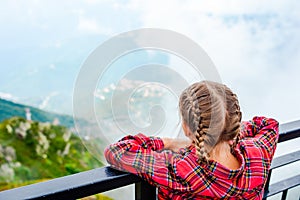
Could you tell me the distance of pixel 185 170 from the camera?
0.63m

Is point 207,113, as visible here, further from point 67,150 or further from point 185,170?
point 67,150

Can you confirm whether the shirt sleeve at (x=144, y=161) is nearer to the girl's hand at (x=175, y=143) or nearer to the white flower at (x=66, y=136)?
the girl's hand at (x=175, y=143)

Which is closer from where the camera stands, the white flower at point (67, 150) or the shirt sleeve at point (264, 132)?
the shirt sleeve at point (264, 132)

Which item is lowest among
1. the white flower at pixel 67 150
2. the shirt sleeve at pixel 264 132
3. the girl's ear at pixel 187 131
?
the white flower at pixel 67 150

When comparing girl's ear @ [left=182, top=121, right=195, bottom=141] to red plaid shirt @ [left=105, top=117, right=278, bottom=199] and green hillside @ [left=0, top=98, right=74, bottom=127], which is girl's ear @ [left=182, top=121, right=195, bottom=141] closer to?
red plaid shirt @ [left=105, top=117, right=278, bottom=199]

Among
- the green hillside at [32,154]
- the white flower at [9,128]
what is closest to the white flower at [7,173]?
the green hillside at [32,154]

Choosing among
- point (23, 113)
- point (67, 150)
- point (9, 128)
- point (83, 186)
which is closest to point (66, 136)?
point (67, 150)

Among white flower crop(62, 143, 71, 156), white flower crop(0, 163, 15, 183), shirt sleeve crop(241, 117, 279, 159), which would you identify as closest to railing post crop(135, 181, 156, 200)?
shirt sleeve crop(241, 117, 279, 159)

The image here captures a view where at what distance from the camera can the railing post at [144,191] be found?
63 centimetres

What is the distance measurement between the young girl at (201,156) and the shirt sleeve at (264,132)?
0.16 ft

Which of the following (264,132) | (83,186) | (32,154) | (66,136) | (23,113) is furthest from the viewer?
(66,136)

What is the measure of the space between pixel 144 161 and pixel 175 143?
0.30 ft

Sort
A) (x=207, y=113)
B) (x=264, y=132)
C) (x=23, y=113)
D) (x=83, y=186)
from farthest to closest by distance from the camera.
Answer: (x=23, y=113), (x=264, y=132), (x=207, y=113), (x=83, y=186)

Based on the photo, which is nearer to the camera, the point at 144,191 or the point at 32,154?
the point at 144,191
